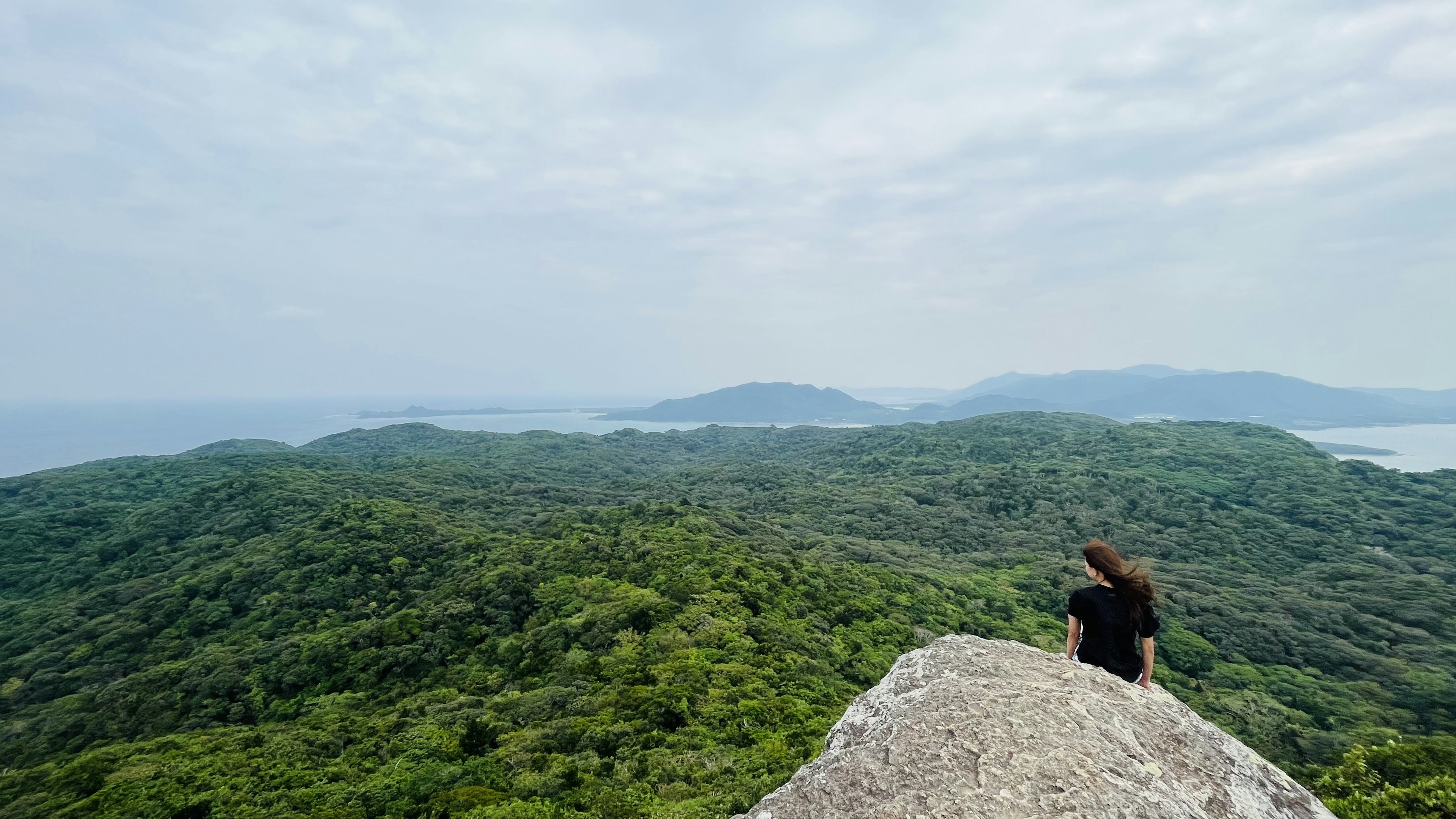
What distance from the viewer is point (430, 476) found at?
369ft

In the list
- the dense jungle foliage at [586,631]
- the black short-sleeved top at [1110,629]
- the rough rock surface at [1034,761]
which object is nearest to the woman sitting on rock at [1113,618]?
the black short-sleeved top at [1110,629]

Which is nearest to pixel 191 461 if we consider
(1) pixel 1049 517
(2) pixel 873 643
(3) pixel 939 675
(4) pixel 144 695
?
(4) pixel 144 695

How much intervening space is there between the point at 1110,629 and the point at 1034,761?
3.02m

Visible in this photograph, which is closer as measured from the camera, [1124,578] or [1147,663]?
[1124,578]

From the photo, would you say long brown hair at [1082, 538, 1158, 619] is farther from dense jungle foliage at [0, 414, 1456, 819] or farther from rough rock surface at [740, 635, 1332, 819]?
dense jungle foliage at [0, 414, 1456, 819]

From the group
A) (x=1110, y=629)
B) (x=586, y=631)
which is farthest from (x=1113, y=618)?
(x=586, y=631)

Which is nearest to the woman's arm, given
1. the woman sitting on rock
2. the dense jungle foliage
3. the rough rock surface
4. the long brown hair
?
the woman sitting on rock

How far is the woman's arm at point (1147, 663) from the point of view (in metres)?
9.26

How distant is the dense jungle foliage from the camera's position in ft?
61.6

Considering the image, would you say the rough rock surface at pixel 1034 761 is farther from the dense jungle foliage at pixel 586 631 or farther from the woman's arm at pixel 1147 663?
the dense jungle foliage at pixel 586 631

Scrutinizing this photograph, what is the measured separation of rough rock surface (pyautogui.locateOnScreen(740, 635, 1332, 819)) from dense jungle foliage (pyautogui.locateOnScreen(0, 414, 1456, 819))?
226 inches

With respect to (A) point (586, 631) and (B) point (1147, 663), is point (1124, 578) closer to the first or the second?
(B) point (1147, 663)

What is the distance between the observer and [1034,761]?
7898mm

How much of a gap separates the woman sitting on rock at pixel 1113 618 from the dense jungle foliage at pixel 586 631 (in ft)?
19.5
